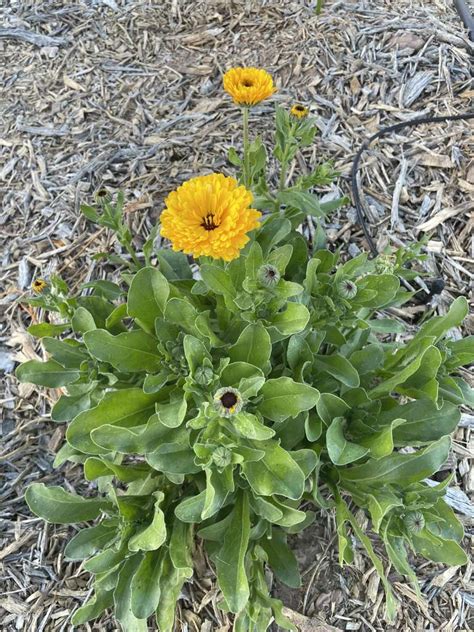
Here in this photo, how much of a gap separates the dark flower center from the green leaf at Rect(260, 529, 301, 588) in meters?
0.70

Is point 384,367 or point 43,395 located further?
point 43,395

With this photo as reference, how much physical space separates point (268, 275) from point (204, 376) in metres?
0.30

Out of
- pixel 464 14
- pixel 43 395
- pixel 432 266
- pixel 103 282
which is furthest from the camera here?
pixel 464 14

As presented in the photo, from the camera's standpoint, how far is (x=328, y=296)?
5.11ft

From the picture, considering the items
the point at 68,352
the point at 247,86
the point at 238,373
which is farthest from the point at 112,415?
the point at 247,86

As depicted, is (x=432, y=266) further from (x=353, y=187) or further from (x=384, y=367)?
(x=384, y=367)

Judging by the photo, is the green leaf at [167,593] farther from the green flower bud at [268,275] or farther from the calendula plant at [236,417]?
the green flower bud at [268,275]

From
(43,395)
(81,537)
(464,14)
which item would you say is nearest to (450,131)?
Answer: (464,14)

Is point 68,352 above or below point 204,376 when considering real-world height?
below

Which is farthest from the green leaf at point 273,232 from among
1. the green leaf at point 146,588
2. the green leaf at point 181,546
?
the green leaf at point 146,588

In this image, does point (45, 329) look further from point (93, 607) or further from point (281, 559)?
point (281, 559)

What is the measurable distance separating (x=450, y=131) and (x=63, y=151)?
187cm

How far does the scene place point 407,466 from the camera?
4.88ft

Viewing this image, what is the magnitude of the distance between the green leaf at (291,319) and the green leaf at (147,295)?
33cm
